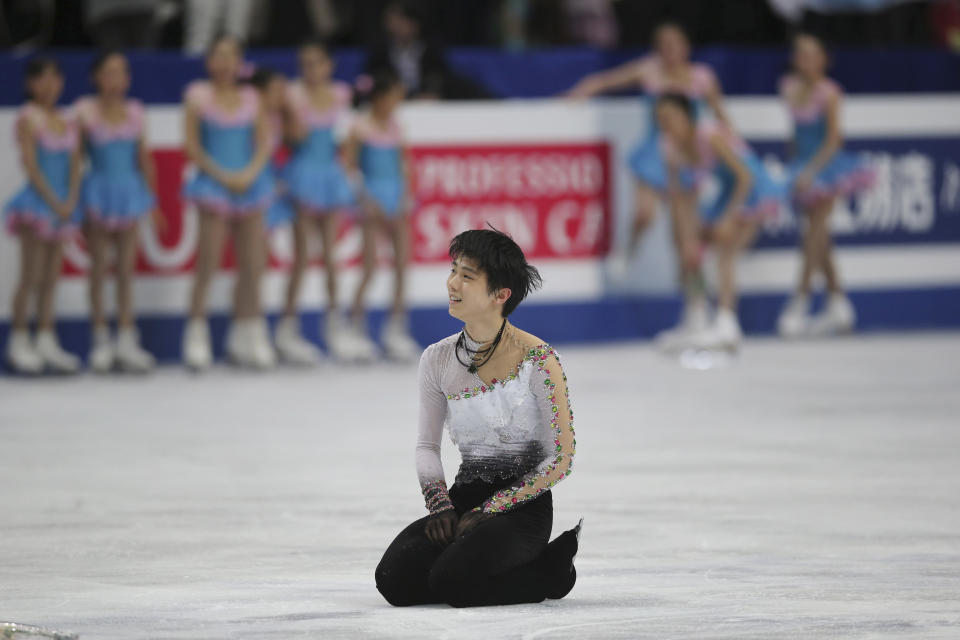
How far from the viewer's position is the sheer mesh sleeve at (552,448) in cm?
356

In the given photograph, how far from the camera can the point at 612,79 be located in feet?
32.2

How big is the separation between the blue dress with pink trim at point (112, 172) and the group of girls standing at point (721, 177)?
106 inches

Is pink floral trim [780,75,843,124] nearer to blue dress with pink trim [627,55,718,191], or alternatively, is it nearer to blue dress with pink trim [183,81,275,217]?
blue dress with pink trim [627,55,718,191]

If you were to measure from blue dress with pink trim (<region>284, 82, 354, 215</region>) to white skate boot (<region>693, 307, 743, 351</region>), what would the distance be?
1.96 m

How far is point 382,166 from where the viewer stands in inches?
347

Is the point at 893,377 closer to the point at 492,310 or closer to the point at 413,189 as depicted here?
the point at 413,189

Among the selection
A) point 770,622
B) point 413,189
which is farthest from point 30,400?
point 770,622

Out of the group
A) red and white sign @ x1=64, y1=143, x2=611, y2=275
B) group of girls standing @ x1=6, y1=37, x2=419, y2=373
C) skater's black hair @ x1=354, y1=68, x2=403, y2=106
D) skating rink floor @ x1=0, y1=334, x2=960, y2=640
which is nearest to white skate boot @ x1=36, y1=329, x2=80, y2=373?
group of girls standing @ x1=6, y1=37, x2=419, y2=373

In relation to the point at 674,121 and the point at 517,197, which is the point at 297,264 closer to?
the point at 517,197

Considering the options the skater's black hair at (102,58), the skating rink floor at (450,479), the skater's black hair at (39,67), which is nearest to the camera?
the skating rink floor at (450,479)

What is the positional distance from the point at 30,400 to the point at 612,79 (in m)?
4.04

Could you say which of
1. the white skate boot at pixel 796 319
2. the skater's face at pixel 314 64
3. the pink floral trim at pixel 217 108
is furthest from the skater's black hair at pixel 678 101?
the pink floral trim at pixel 217 108

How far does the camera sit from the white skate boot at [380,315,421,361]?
8820 millimetres

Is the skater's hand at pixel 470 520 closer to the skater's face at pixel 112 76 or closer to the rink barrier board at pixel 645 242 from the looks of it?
the skater's face at pixel 112 76
